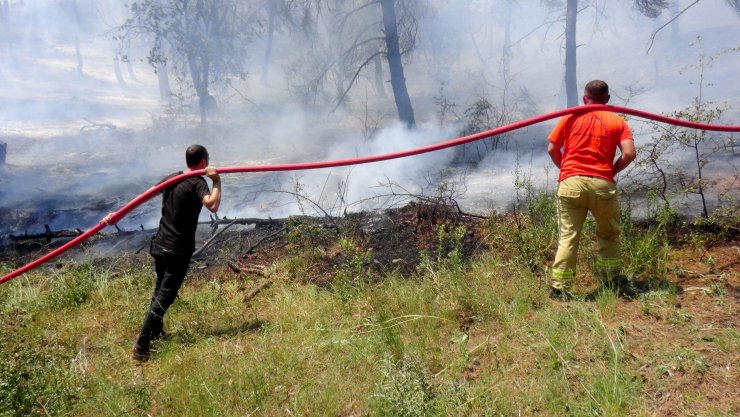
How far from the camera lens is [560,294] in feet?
11.5

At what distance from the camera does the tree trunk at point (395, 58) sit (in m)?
12.9

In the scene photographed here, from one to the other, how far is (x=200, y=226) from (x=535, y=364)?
5.33 metres

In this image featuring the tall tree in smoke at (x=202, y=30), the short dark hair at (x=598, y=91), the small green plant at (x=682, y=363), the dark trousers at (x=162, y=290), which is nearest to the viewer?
the small green plant at (x=682, y=363)

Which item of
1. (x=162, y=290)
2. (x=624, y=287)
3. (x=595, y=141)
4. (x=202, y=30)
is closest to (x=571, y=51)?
(x=595, y=141)

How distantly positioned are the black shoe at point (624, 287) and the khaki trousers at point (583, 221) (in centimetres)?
8

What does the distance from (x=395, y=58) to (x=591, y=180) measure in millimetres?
10928

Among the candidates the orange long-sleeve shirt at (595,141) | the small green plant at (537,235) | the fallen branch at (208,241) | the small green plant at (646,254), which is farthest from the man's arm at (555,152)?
the fallen branch at (208,241)

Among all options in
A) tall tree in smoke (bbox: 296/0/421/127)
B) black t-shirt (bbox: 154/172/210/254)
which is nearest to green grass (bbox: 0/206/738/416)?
black t-shirt (bbox: 154/172/210/254)

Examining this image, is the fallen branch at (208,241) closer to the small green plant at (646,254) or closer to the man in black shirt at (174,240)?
the man in black shirt at (174,240)

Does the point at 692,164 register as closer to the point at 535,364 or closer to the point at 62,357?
the point at 535,364

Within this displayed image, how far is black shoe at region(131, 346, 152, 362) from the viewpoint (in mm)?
3469

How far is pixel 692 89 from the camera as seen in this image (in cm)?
1944

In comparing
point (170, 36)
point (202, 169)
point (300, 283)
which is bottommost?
point (300, 283)

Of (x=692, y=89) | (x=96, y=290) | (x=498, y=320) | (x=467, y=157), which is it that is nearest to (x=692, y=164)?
(x=467, y=157)
